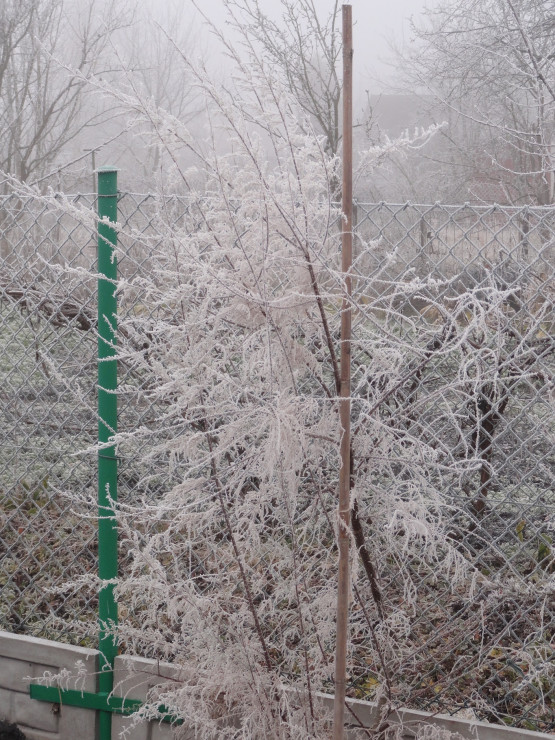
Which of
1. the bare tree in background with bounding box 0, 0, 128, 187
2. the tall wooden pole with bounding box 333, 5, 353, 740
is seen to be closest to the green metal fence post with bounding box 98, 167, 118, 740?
the tall wooden pole with bounding box 333, 5, 353, 740

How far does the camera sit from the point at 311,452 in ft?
6.23

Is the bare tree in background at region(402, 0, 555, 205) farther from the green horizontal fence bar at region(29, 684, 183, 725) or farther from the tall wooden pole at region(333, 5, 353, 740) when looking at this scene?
the green horizontal fence bar at region(29, 684, 183, 725)

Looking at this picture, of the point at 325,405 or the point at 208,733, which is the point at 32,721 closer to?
the point at 208,733

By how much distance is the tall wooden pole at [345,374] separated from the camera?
62.6 inches

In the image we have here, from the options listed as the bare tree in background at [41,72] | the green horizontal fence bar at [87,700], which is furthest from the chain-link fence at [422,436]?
the bare tree in background at [41,72]

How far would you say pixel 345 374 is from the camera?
172cm

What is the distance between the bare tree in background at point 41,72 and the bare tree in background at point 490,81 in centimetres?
577

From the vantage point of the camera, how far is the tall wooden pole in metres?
1.59

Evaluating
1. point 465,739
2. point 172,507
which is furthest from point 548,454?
point 172,507

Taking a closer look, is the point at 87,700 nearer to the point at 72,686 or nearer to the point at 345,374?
the point at 72,686

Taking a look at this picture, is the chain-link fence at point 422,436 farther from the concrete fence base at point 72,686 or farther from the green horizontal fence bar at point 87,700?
the green horizontal fence bar at point 87,700

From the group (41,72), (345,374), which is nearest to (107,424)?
(345,374)

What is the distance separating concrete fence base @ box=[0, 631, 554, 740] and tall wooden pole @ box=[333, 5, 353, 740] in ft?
2.40

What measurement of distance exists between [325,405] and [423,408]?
0.63m
